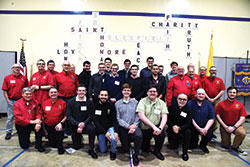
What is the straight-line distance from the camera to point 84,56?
14.8 feet

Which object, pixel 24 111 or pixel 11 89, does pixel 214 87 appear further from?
pixel 11 89

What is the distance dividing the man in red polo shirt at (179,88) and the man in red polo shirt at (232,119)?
606mm

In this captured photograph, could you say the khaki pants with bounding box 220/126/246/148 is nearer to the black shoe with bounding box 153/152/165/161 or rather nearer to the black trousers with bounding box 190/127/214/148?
the black trousers with bounding box 190/127/214/148

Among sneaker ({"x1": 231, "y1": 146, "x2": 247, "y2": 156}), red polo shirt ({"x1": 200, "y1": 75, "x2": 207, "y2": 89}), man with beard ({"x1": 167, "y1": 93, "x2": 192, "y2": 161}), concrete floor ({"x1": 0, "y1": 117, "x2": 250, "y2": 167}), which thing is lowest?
concrete floor ({"x1": 0, "y1": 117, "x2": 250, "y2": 167})

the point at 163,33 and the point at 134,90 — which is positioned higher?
the point at 163,33

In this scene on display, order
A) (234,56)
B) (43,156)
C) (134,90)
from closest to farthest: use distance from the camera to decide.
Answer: (43,156) < (134,90) < (234,56)

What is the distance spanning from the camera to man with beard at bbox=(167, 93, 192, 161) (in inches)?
90.4

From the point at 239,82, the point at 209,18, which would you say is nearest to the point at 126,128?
the point at 239,82

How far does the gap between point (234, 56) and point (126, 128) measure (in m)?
4.70

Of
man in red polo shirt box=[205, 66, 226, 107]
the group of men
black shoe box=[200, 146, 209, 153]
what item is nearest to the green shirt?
the group of men

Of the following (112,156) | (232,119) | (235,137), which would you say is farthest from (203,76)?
(112,156)

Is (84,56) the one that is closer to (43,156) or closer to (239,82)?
(43,156)

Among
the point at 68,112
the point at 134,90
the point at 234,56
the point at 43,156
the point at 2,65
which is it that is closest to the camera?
the point at 43,156

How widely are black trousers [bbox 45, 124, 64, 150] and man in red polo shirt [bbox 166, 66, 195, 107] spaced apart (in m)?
2.05
